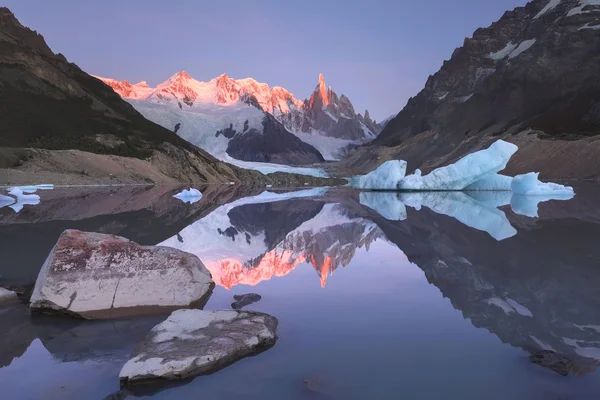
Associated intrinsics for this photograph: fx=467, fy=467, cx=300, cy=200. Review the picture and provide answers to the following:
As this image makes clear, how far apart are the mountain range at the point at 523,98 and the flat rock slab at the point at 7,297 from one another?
8399 centimetres

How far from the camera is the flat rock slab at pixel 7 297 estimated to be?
7.57 m

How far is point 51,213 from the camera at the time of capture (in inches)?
907

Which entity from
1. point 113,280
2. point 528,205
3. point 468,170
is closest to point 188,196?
point 468,170

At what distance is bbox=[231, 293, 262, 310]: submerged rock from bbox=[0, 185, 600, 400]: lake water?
0.14 meters

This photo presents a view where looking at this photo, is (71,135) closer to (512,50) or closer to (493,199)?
(493,199)

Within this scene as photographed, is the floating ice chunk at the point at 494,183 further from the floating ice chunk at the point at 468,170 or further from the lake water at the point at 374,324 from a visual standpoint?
the lake water at the point at 374,324

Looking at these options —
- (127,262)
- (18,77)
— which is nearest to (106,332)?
(127,262)

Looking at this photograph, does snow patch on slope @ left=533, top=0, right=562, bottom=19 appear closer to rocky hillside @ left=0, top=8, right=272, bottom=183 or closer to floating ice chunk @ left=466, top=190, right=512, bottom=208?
rocky hillside @ left=0, top=8, right=272, bottom=183

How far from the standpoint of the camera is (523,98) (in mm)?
128375

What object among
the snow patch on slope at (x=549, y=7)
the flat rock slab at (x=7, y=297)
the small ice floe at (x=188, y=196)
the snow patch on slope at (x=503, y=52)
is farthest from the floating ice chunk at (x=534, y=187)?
the snow patch on slope at (x=549, y=7)

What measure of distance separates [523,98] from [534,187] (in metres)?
101

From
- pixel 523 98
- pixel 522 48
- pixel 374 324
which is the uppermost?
pixel 522 48

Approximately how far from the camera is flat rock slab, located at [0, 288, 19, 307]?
7.57m

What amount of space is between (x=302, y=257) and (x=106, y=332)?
230 inches
